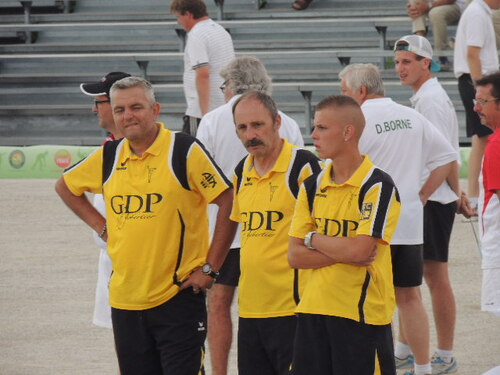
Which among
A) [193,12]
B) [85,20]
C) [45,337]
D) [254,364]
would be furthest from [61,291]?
[85,20]

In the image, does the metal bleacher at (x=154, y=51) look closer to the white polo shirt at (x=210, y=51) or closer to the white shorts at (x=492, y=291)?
the white polo shirt at (x=210, y=51)

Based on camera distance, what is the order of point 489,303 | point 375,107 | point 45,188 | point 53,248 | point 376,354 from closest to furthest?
point 376,354 < point 489,303 < point 375,107 < point 53,248 < point 45,188

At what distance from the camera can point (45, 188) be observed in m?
12.4

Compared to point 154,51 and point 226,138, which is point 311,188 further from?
point 154,51

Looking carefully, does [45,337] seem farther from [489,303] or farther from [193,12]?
[193,12]

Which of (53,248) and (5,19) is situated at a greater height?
(5,19)

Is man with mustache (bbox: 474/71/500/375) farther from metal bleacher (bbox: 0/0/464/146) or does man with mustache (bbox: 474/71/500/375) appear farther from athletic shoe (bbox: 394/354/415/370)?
metal bleacher (bbox: 0/0/464/146)

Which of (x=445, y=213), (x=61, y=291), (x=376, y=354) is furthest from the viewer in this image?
(x=61, y=291)

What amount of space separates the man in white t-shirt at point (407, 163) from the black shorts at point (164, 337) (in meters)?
1.39

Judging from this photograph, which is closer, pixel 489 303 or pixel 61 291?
pixel 489 303

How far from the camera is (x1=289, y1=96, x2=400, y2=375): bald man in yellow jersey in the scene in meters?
4.34

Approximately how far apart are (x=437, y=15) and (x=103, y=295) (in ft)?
30.4

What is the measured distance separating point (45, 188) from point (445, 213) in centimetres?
694

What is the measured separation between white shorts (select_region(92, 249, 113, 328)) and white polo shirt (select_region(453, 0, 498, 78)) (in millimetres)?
4713
